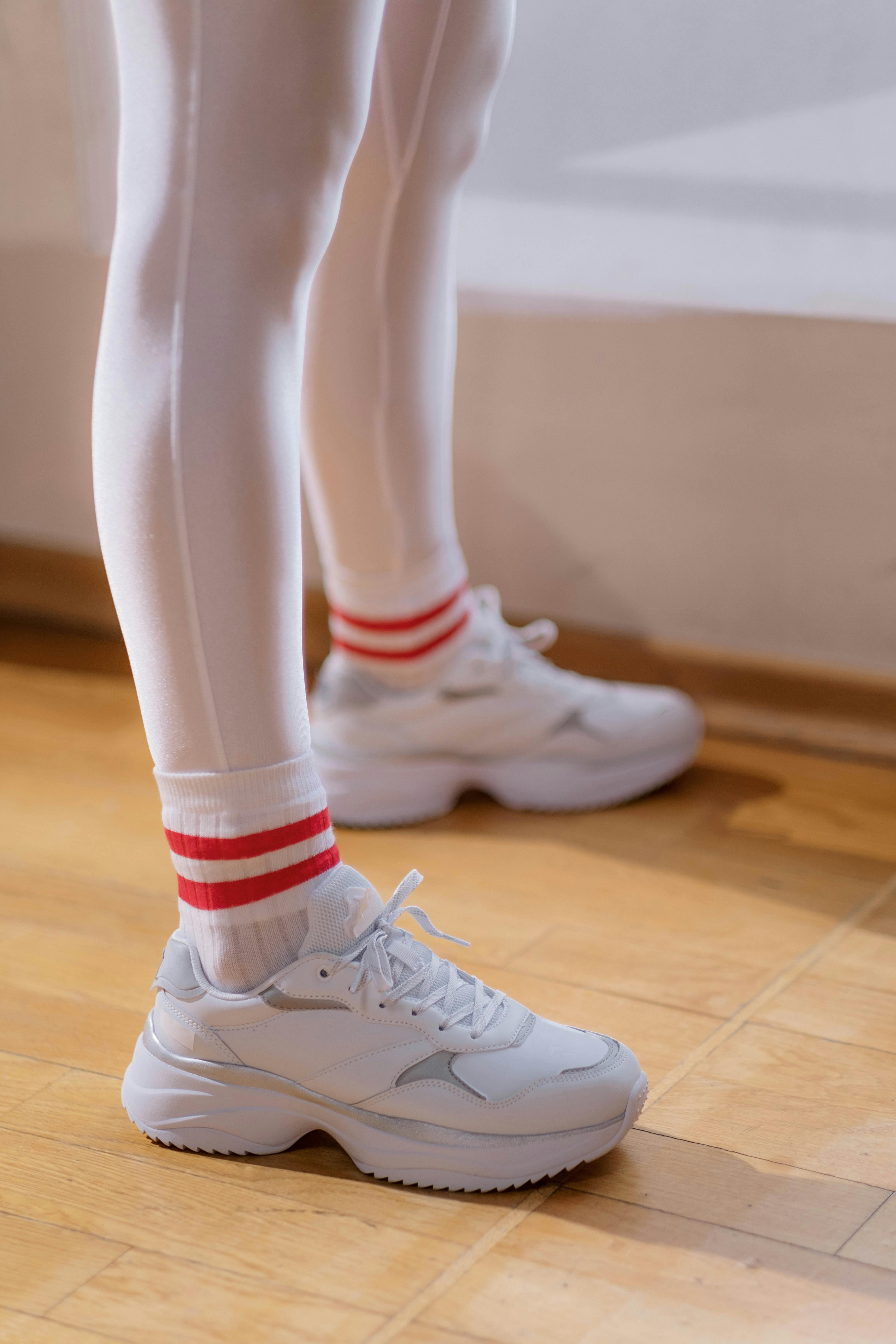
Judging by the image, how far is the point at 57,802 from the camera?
3.99 feet

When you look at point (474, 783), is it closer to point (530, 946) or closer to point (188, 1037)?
point (530, 946)

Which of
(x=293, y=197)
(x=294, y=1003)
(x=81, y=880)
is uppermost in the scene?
(x=293, y=197)

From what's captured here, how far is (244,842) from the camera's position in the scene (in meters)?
0.69

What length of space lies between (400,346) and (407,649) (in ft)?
0.83

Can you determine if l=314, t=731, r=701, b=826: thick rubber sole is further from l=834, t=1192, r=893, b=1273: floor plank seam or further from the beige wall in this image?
l=834, t=1192, r=893, b=1273: floor plank seam

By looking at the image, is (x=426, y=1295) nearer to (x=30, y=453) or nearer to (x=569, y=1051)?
(x=569, y=1051)

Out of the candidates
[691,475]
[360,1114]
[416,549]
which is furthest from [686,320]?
[360,1114]

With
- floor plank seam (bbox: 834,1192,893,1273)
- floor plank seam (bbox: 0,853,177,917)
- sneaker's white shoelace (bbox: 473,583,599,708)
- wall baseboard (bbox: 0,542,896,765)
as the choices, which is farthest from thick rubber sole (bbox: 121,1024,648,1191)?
wall baseboard (bbox: 0,542,896,765)

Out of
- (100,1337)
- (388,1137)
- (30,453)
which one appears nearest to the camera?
(100,1337)

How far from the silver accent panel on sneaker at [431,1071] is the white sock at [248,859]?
83 mm

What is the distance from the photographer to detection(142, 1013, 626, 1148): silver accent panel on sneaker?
0.71 meters

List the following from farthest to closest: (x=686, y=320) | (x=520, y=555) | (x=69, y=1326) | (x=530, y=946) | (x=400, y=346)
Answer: (x=520, y=555)
(x=686, y=320)
(x=400, y=346)
(x=530, y=946)
(x=69, y=1326)

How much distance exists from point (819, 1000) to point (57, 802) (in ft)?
2.17

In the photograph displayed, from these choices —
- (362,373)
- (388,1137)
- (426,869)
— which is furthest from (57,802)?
(388,1137)
